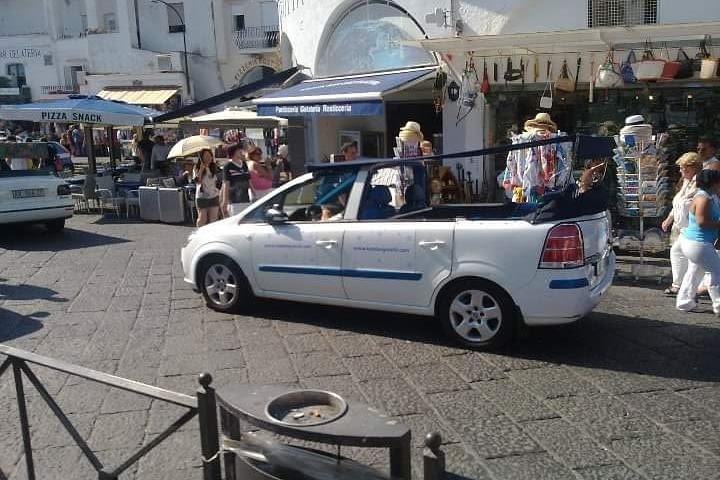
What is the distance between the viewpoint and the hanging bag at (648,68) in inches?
350

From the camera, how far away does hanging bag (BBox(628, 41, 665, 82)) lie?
29.1 feet

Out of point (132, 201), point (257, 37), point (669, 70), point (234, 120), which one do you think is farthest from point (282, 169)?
point (257, 37)

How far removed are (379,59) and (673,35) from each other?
5.63 metres

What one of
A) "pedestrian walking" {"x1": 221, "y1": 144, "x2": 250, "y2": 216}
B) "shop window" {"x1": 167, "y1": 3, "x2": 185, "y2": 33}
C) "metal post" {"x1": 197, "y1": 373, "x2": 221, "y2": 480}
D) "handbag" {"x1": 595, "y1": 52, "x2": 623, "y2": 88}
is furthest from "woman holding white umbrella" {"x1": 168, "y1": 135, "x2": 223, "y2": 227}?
"shop window" {"x1": 167, "y1": 3, "x2": 185, "y2": 33}

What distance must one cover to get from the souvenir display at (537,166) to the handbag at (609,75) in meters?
1.80

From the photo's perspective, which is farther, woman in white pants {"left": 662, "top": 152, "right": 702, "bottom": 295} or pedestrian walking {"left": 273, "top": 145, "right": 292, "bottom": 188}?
pedestrian walking {"left": 273, "top": 145, "right": 292, "bottom": 188}

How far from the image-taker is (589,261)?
17.6ft

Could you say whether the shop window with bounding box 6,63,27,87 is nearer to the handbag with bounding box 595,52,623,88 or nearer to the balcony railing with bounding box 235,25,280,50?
the balcony railing with bounding box 235,25,280,50

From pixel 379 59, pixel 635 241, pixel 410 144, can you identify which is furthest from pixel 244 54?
pixel 635 241

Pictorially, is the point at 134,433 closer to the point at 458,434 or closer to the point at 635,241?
the point at 458,434

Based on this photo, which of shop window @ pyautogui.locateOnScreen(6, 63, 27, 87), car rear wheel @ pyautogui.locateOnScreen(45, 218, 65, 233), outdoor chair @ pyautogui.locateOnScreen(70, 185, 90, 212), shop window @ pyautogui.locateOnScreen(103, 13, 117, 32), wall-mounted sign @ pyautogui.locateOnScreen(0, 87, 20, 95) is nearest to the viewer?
car rear wheel @ pyautogui.locateOnScreen(45, 218, 65, 233)

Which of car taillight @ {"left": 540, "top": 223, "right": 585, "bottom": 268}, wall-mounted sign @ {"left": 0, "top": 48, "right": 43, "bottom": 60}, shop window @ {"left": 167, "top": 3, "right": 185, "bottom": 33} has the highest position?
shop window @ {"left": 167, "top": 3, "right": 185, "bottom": 33}

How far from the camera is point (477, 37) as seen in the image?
905cm

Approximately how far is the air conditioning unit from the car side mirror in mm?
30711
